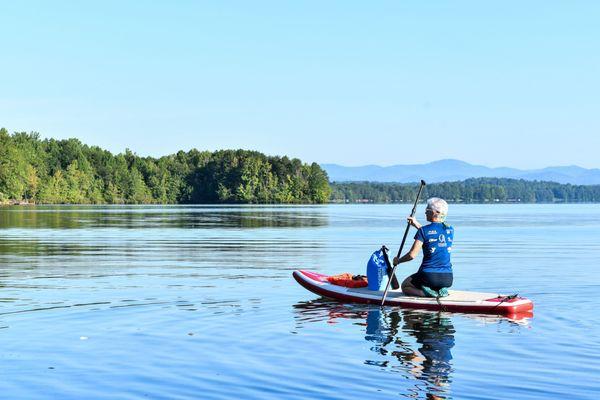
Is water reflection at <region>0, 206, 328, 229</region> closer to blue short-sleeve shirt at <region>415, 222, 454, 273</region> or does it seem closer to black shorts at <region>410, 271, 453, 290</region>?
black shorts at <region>410, 271, 453, 290</region>

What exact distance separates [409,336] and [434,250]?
304 centimetres

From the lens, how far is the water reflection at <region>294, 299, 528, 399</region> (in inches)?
482

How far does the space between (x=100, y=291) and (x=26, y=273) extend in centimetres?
595

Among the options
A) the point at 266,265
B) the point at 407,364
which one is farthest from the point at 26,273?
the point at 407,364

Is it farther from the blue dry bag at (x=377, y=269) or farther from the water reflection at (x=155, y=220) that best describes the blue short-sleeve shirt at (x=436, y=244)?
the water reflection at (x=155, y=220)

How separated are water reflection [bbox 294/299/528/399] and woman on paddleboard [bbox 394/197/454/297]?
60cm

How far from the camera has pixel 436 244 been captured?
1833 cm

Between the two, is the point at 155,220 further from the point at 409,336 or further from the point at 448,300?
the point at 409,336

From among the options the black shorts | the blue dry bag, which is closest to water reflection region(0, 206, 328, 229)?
the blue dry bag

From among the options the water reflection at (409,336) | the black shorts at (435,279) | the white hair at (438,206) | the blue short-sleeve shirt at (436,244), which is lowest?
the water reflection at (409,336)

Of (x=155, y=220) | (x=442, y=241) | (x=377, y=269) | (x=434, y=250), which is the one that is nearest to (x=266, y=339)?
(x=434, y=250)

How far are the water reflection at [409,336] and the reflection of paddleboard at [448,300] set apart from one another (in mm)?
202

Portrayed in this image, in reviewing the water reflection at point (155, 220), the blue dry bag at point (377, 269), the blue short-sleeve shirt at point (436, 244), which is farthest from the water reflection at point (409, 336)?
the water reflection at point (155, 220)

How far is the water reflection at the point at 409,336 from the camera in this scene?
12.2 metres
